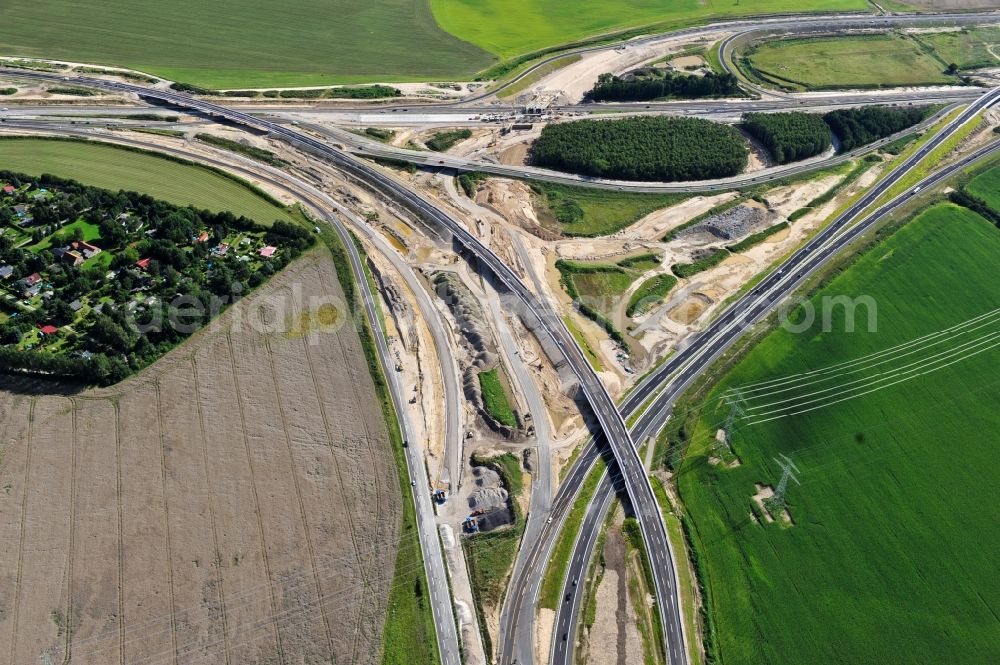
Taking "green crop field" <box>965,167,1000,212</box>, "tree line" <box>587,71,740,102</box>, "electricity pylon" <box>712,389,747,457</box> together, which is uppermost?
"tree line" <box>587,71,740,102</box>

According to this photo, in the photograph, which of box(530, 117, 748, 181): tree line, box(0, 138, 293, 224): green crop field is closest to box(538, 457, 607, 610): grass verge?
box(530, 117, 748, 181): tree line

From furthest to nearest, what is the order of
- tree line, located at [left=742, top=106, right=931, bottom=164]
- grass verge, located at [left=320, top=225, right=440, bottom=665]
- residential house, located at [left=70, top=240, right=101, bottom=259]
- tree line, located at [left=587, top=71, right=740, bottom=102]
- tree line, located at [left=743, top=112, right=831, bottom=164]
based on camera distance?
tree line, located at [left=587, top=71, right=740, bottom=102] < tree line, located at [left=742, top=106, right=931, bottom=164] < tree line, located at [left=743, top=112, right=831, bottom=164] < residential house, located at [left=70, top=240, right=101, bottom=259] < grass verge, located at [left=320, top=225, right=440, bottom=665]

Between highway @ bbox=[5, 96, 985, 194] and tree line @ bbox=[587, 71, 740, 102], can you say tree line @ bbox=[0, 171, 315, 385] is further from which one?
tree line @ bbox=[587, 71, 740, 102]

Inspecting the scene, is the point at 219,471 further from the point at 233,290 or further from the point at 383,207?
the point at 383,207

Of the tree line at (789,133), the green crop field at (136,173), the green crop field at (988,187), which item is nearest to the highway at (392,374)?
the green crop field at (136,173)

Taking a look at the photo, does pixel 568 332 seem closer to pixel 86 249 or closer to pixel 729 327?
pixel 729 327

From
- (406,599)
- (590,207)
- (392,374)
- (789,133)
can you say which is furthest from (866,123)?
(406,599)
